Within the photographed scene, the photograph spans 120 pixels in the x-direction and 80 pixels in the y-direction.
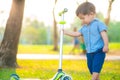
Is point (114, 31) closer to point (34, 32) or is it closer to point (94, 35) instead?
point (34, 32)

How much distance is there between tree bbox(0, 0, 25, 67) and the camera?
7.40 metres

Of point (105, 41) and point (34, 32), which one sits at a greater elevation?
point (105, 41)

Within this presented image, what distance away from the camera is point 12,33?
24.3ft

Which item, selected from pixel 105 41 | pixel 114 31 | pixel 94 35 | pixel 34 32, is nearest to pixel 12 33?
pixel 94 35

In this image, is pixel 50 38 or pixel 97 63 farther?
pixel 50 38

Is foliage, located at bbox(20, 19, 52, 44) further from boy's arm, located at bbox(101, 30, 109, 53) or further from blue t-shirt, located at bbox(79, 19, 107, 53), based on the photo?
boy's arm, located at bbox(101, 30, 109, 53)

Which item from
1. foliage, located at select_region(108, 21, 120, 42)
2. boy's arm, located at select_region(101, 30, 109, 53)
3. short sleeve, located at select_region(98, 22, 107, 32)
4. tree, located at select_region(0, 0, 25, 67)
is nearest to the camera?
boy's arm, located at select_region(101, 30, 109, 53)

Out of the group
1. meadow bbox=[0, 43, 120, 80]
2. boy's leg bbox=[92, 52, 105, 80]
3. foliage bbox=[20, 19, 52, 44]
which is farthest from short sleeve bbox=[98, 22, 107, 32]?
foliage bbox=[20, 19, 52, 44]

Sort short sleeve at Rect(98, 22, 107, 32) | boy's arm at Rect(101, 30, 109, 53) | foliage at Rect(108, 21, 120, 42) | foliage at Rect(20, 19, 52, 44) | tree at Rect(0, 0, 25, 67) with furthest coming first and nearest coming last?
foliage at Rect(20, 19, 52, 44) → foliage at Rect(108, 21, 120, 42) → tree at Rect(0, 0, 25, 67) → short sleeve at Rect(98, 22, 107, 32) → boy's arm at Rect(101, 30, 109, 53)

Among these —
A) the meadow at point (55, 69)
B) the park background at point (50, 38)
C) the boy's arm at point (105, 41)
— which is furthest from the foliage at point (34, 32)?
the boy's arm at point (105, 41)

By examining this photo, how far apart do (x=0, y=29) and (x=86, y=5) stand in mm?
5267

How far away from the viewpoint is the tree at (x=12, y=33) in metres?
7.40

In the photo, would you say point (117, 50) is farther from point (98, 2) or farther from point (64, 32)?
point (64, 32)

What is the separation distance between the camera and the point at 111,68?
7.84 m
